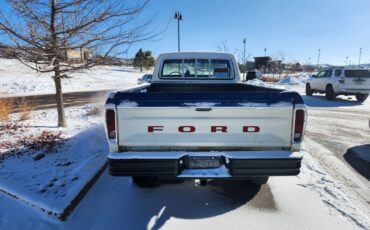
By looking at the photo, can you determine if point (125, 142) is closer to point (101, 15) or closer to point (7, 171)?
point (7, 171)

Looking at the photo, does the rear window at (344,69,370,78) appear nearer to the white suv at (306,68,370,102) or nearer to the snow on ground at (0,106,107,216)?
the white suv at (306,68,370,102)

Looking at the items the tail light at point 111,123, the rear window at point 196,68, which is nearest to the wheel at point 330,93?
the rear window at point 196,68

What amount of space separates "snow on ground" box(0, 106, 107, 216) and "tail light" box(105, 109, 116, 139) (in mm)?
1202

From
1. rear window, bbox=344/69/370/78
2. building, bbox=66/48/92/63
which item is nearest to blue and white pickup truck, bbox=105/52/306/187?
building, bbox=66/48/92/63

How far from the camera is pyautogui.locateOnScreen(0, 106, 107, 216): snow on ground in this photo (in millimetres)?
3795

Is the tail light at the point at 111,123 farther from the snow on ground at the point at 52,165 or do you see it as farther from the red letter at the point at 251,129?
the red letter at the point at 251,129

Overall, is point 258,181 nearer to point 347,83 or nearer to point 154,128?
point 154,128

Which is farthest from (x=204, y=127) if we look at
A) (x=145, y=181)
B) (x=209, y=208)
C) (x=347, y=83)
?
(x=347, y=83)

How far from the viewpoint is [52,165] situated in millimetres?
4812

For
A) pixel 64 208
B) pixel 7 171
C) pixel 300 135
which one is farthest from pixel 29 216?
pixel 300 135

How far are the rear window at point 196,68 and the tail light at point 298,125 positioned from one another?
9.48 ft

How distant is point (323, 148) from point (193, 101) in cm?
486

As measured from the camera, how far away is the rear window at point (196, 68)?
596 centimetres

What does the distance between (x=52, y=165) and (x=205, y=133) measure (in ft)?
9.98
